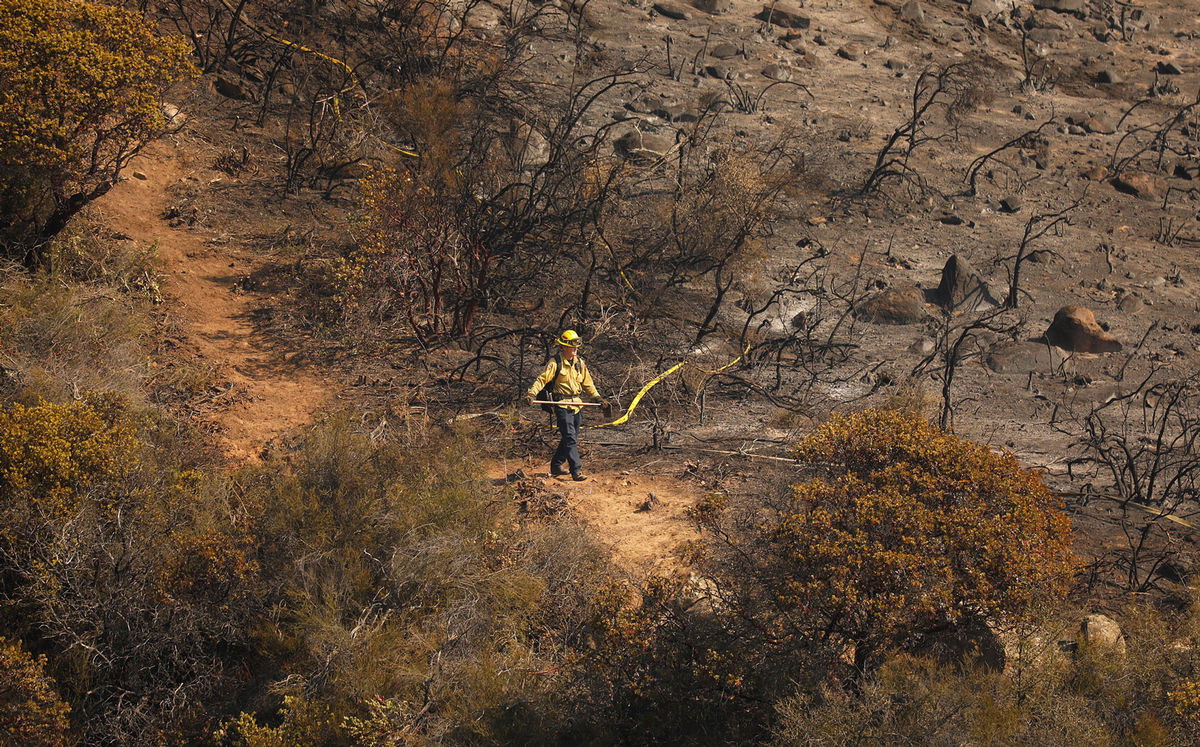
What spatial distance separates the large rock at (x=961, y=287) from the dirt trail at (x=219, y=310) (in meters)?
8.03

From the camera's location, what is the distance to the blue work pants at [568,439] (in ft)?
31.2

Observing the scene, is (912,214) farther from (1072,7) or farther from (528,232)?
(1072,7)

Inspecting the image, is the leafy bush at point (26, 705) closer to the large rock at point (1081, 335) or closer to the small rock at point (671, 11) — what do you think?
the large rock at point (1081, 335)

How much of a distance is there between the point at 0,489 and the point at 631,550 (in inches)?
188

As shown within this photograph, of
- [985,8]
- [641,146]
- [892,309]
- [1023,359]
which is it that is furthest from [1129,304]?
[985,8]

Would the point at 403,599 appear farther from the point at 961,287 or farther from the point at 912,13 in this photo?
the point at 912,13

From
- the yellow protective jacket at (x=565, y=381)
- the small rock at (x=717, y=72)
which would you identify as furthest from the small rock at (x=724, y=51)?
the yellow protective jacket at (x=565, y=381)

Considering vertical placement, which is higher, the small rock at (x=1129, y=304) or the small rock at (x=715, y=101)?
the small rock at (x=715, y=101)

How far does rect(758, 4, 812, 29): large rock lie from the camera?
20.6 meters

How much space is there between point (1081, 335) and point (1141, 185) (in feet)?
18.0

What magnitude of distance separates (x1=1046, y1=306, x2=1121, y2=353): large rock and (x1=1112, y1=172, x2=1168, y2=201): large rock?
4.98 meters

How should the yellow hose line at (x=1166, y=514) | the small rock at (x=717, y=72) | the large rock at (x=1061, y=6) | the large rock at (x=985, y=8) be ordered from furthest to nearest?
the large rock at (x=1061, y=6)
the large rock at (x=985, y=8)
the small rock at (x=717, y=72)
the yellow hose line at (x=1166, y=514)

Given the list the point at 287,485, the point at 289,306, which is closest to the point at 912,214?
the point at 289,306

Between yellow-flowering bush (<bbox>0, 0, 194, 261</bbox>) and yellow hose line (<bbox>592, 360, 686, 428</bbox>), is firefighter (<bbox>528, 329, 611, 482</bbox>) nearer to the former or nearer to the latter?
yellow hose line (<bbox>592, 360, 686, 428</bbox>)
